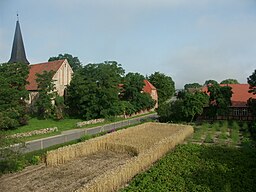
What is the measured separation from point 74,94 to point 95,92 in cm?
354

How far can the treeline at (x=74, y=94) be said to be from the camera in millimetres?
28016

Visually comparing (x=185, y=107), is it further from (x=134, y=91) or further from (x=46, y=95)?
(x=46, y=95)

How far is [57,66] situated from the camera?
39.0m

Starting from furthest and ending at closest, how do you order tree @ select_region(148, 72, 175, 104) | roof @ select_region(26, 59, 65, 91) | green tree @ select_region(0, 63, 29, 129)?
tree @ select_region(148, 72, 175, 104), roof @ select_region(26, 59, 65, 91), green tree @ select_region(0, 63, 29, 129)

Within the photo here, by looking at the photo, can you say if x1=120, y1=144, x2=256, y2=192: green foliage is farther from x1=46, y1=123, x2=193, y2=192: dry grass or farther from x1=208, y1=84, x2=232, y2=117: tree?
x1=208, y1=84, x2=232, y2=117: tree

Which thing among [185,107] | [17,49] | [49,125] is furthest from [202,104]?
[17,49]

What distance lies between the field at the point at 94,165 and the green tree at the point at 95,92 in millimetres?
12340

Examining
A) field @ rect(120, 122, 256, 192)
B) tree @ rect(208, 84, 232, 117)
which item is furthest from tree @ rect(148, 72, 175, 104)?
field @ rect(120, 122, 256, 192)

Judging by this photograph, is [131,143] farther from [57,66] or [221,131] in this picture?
[57,66]

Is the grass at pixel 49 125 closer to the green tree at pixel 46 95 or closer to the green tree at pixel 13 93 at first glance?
the green tree at pixel 13 93

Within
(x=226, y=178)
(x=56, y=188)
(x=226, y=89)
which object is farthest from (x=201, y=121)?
(x=56, y=188)

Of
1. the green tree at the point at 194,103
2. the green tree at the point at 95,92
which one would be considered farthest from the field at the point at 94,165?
the green tree at the point at 95,92

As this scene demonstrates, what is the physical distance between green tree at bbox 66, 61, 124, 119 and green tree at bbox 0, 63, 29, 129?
291 inches

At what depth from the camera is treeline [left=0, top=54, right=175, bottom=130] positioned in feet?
91.9
